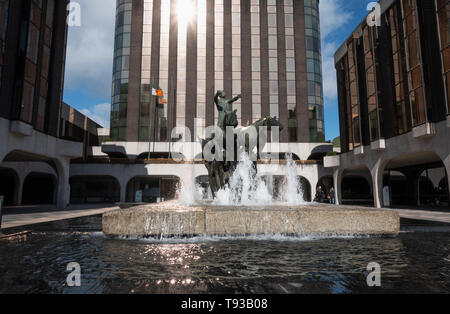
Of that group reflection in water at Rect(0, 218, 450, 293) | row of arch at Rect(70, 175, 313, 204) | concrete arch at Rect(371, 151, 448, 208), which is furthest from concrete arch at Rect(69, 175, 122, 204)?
reflection in water at Rect(0, 218, 450, 293)

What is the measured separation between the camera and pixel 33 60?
18.5 metres

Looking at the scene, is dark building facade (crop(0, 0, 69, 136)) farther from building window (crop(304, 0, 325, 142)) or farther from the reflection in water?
building window (crop(304, 0, 325, 142))

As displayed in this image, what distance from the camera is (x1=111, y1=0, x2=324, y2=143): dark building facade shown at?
3591cm

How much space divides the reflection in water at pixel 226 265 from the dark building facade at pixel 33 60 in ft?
48.9

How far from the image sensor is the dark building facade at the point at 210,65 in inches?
1414

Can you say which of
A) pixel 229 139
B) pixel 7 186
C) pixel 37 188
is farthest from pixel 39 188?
pixel 229 139

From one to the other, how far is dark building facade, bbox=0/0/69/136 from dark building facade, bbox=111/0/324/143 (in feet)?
44.4

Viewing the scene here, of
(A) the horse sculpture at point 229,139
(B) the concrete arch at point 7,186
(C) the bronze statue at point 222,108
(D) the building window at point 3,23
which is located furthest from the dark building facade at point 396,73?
(B) the concrete arch at point 7,186

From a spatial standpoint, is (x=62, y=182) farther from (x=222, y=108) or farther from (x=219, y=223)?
(x=219, y=223)

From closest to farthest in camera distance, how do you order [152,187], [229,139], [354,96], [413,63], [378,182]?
[229,139] → [413,63] → [378,182] → [354,96] → [152,187]

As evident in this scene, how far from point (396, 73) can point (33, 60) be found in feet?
90.2

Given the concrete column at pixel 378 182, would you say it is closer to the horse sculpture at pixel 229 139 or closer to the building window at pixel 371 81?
the building window at pixel 371 81
